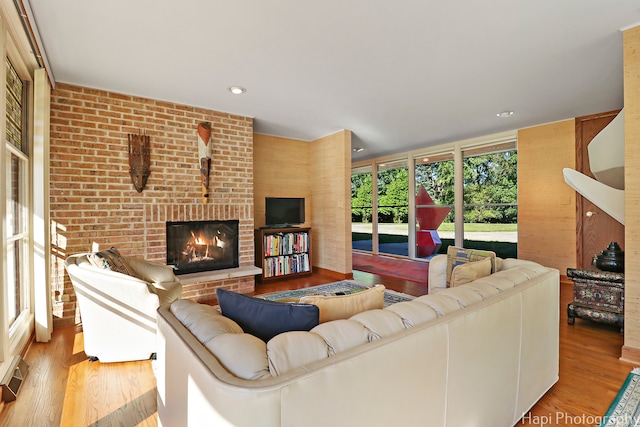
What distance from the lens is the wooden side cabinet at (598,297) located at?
9.53 ft

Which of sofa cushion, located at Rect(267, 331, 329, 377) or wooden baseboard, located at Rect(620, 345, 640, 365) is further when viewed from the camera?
wooden baseboard, located at Rect(620, 345, 640, 365)

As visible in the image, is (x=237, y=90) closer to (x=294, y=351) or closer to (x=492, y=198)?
(x=294, y=351)

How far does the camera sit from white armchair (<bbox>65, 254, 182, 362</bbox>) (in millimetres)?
2287

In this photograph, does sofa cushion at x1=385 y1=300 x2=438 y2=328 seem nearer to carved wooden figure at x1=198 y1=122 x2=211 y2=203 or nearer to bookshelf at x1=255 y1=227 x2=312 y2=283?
carved wooden figure at x1=198 y1=122 x2=211 y2=203

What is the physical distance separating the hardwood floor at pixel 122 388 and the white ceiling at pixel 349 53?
2.47 m

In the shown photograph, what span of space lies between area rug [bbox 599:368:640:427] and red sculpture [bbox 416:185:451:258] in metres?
4.69

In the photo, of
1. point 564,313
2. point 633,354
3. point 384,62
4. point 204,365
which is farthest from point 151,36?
point 564,313

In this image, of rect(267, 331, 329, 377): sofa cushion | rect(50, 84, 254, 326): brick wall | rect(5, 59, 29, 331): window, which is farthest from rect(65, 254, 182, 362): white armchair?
rect(267, 331, 329, 377): sofa cushion

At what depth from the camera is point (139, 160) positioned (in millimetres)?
3586

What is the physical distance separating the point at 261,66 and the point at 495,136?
4.50 m

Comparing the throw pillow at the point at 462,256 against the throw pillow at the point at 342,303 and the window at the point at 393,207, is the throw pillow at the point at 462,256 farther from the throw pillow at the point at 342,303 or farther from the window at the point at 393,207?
the window at the point at 393,207

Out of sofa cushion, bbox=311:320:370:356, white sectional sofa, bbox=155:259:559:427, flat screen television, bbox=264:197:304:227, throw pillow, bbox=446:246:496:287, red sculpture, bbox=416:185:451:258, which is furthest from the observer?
red sculpture, bbox=416:185:451:258

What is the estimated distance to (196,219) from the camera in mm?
3969

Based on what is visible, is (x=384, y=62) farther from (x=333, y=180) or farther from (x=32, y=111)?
(x=32, y=111)
